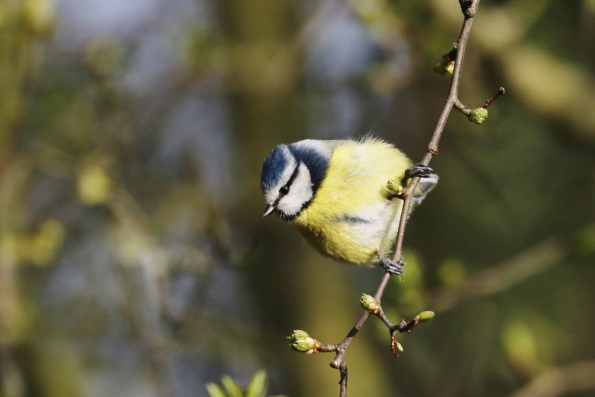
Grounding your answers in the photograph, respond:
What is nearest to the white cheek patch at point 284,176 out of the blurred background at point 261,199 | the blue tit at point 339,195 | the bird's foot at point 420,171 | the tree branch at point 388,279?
the blue tit at point 339,195

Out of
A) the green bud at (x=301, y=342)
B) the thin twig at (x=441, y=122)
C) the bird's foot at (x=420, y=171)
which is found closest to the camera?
the thin twig at (x=441, y=122)

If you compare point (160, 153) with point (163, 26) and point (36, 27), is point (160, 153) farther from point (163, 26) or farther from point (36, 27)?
point (36, 27)

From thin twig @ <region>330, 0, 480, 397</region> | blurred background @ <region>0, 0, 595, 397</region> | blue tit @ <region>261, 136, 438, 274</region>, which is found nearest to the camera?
thin twig @ <region>330, 0, 480, 397</region>

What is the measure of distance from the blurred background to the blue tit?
0.25 metres

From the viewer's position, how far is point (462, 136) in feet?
10.4

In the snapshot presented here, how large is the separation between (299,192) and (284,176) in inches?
4.1

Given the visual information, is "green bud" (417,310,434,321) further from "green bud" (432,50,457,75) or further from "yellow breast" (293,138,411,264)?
"yellow breast" (293,138,411,264)

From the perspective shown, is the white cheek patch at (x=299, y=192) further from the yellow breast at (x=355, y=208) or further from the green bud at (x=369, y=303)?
the green bud at (x=369, y=303)

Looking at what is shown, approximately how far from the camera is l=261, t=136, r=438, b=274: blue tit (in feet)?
6.89

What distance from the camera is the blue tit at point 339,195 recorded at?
2.10 meters

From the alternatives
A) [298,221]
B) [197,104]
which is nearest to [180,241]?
[197,104]

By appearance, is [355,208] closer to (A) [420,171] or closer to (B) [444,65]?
(A) [420,171]

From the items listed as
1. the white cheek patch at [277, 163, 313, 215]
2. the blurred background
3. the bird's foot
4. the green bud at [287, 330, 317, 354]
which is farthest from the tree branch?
the blurred background

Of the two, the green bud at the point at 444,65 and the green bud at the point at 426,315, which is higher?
the green bud at the point at 444,65
